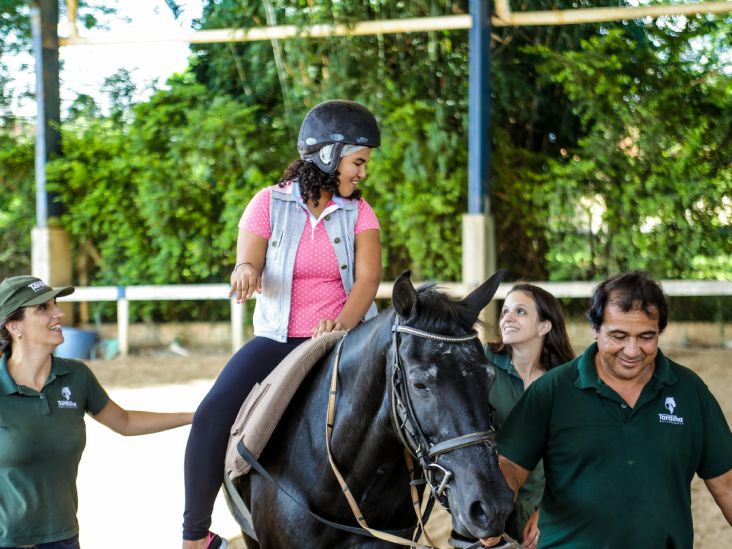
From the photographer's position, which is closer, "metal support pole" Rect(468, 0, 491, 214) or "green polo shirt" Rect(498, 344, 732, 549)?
"green polo shirt" Rect(498, 344, 732, 549)

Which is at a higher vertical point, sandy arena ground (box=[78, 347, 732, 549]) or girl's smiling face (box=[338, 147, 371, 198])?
girl's smiling face (box=[338, 147, 371, 198])

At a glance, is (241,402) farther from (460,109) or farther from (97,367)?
(460,109)

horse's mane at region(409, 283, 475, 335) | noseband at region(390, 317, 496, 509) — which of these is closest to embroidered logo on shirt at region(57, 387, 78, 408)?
noseband at region(390, 317, 496, 509)

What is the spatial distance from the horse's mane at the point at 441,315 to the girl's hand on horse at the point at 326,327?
705 millimetres

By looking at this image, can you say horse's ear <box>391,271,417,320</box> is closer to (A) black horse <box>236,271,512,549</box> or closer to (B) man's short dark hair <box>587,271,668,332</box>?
(A) black horse <box>236,271,512,549</box>

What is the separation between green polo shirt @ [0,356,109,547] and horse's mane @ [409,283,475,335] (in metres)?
1.45

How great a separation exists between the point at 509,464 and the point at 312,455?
64cm

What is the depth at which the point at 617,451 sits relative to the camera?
264 cm

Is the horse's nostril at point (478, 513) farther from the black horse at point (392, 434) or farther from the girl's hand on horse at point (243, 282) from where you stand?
the girl's hand on horse at point (243, 282)

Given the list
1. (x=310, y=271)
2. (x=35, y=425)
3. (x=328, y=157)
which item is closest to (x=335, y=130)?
(x=328, y=157)

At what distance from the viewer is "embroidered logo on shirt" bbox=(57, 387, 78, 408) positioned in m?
3.20

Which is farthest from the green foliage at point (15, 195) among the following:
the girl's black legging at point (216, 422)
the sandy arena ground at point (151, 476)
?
the girl's black legging at point (216, 422)

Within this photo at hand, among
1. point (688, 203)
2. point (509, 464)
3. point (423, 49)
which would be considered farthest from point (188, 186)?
point (509, 464)

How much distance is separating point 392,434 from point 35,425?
51.5 inches
